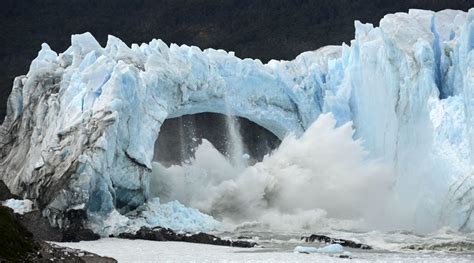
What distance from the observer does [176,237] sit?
2762 centimetres

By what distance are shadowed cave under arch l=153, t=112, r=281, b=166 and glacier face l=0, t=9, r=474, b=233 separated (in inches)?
108

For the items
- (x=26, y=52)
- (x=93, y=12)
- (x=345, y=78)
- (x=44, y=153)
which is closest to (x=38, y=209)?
(x=44, y=153)

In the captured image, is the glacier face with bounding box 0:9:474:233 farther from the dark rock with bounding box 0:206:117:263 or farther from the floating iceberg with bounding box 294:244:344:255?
the dark rock with bounding box 0:206:117:263

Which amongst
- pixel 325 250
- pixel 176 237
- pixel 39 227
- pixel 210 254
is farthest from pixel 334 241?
pixel 39 227

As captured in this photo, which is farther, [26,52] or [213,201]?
[26,52]

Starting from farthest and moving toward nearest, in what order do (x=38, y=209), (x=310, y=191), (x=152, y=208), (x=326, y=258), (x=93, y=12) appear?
1. (x=93, y=12)
2. (x=310, y=191)
3. (x=152, y=208)
4. (x=38, y=209)
5. (x=326, y=258)

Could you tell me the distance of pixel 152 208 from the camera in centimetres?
3077

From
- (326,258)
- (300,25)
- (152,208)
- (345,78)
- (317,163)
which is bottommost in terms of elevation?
(326,258)

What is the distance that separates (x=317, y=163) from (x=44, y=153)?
37.7ft

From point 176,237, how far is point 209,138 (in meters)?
15.6

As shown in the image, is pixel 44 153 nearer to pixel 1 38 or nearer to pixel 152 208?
pixel 152 208

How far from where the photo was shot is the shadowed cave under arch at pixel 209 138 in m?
40.7

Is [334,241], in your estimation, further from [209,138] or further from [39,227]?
[209,138]

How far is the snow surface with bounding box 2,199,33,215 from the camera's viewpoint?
28.2m
